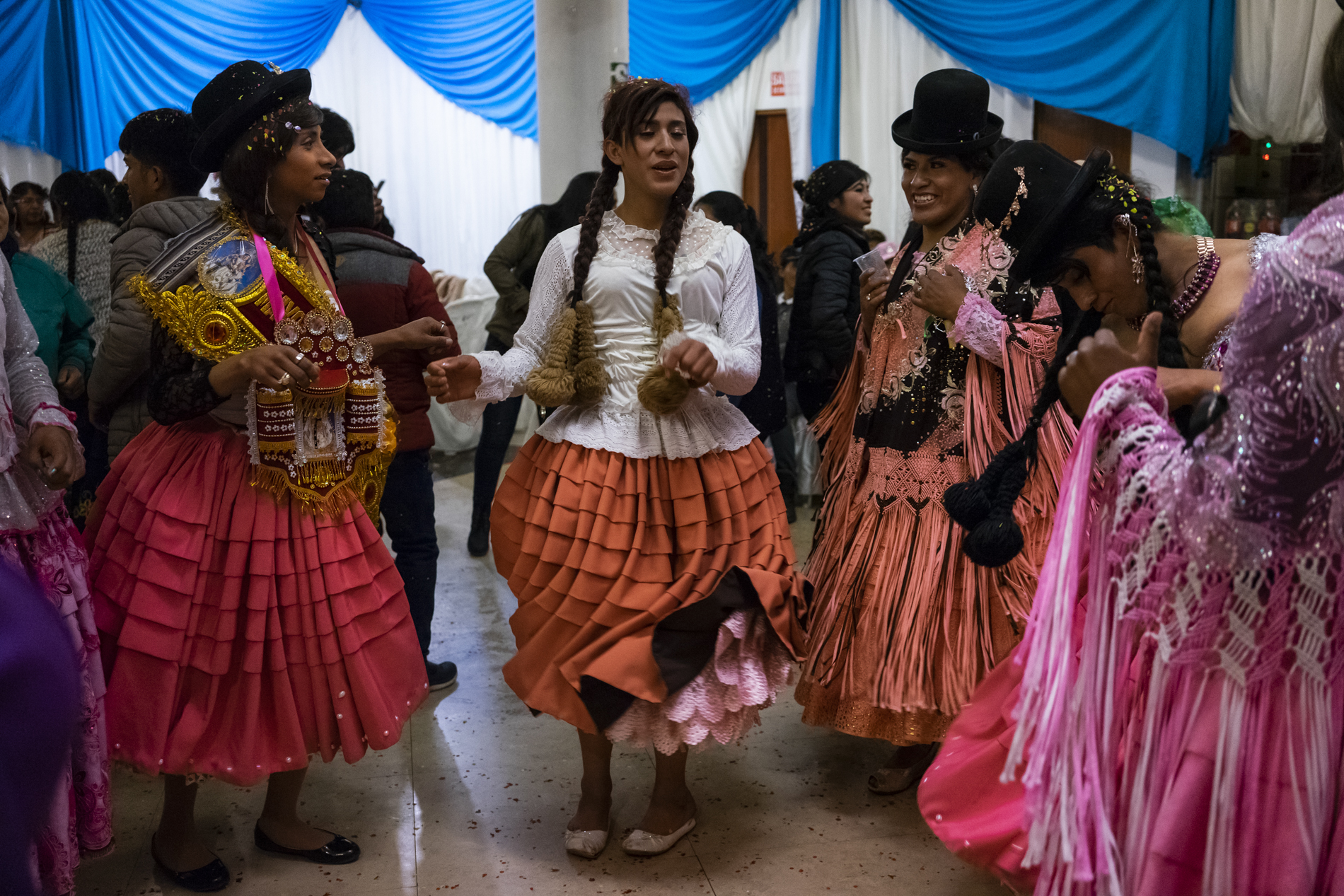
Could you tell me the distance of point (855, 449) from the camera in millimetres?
2789

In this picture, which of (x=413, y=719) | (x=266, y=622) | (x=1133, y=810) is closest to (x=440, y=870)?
(x=266, y=622)

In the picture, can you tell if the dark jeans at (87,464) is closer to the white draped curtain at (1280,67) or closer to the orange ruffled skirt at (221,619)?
the orange ruffled skirt at (221,619)

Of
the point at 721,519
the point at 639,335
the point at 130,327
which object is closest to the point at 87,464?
the point at 130,327

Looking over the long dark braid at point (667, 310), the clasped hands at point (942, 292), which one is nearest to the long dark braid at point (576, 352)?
the long dark braid at point (667, 310)

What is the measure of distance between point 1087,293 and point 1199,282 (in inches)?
6.3

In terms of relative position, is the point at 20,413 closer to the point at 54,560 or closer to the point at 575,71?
the point at 54,560

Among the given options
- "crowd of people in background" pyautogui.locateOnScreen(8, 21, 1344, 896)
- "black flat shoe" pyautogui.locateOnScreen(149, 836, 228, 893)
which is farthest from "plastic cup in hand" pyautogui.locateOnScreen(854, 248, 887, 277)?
"black flat shoe" pyautogui.locateOnScreen(149, 836, 228, 893)

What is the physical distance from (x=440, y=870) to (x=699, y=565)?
2.97 ft

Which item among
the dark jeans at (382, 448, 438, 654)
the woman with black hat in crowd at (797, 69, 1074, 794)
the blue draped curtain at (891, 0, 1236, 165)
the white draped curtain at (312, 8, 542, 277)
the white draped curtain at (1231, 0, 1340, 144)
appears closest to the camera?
the woman with black hat in crowd at (797, 69, 1074, 794)

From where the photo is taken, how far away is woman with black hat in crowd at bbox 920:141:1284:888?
1.63 meters

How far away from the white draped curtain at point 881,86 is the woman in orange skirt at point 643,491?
5.10 meters

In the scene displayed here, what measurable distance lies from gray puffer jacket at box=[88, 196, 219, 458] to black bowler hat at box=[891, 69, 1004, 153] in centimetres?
165

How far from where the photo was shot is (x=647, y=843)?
2467 millimetres

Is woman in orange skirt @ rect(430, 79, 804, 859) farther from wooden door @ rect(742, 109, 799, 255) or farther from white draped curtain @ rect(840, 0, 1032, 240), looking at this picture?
wooden door @ rect(742, 109, 799, 255)
